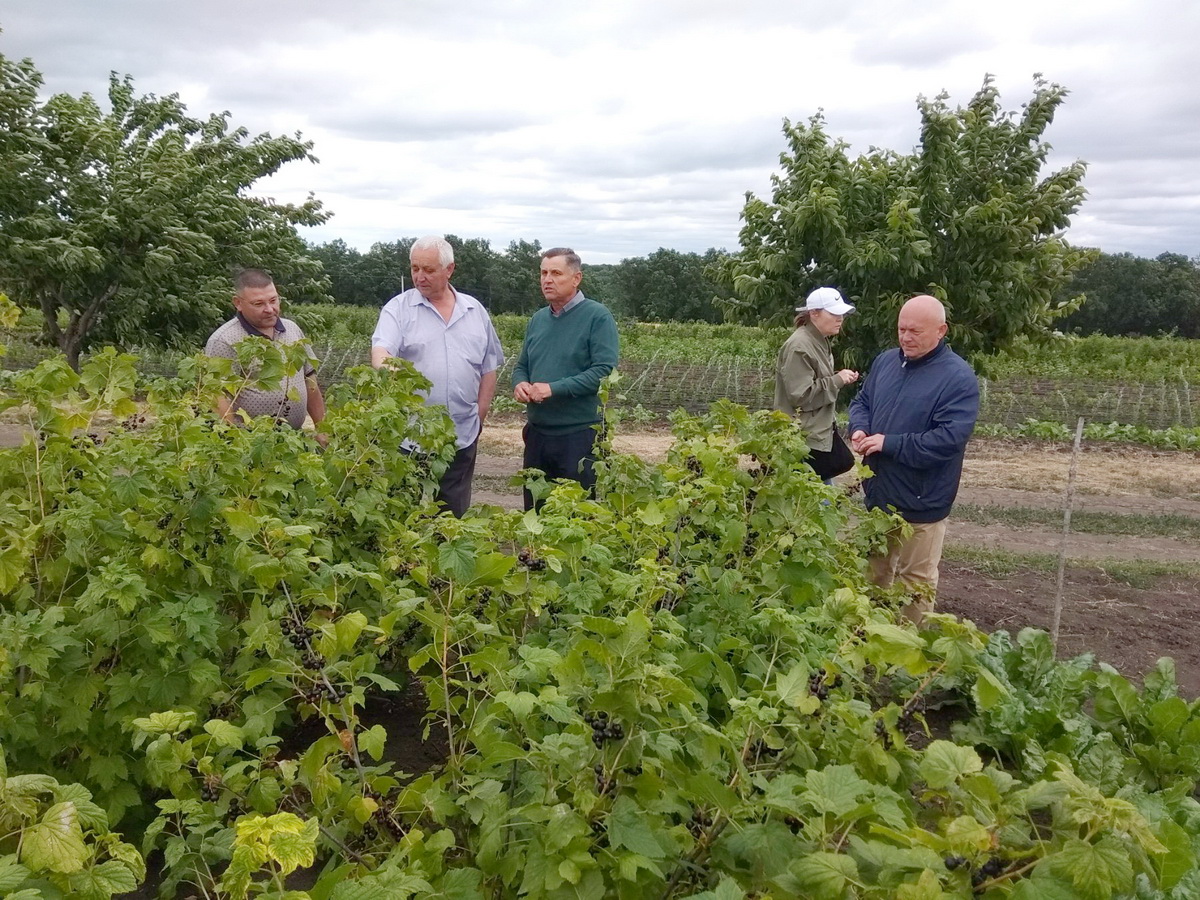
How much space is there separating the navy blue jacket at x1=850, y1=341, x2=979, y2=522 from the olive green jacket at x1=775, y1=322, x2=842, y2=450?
515 mm

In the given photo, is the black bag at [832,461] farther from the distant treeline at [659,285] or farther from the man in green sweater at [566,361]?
the distant treeline at [659,285]

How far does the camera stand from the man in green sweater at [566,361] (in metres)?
5.08

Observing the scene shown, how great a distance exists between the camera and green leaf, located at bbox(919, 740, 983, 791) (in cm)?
154

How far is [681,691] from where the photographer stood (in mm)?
1673

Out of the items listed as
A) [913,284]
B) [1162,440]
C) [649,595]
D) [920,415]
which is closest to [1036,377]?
[1162,440]

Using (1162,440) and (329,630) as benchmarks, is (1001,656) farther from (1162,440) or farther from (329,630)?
(1162,440)

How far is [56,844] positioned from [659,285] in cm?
7874

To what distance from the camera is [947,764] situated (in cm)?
155

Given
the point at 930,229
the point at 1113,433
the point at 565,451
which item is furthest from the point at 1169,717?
the point at 1113,433

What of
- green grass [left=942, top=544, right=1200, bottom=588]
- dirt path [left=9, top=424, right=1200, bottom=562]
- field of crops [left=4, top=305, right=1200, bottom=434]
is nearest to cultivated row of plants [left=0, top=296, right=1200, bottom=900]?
green grass [left=942, top=544, right=1200, bottom=588]

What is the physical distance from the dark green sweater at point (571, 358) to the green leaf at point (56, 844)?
12.1 ft

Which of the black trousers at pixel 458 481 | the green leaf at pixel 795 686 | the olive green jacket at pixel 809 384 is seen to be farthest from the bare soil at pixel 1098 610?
the green leaf at pixel 795 686

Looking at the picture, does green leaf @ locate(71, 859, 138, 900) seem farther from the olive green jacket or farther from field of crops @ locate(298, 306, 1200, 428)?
field of crops @ locate(298, 306, 1200, 428)

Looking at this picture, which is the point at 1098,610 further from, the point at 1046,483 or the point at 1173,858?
the point at 1046,483
